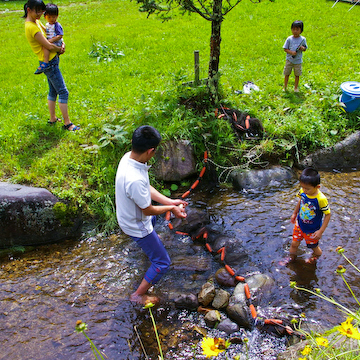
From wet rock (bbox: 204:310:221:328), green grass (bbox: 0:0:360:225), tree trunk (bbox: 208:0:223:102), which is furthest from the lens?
tree trunk (bbox: 208:0:223:102)

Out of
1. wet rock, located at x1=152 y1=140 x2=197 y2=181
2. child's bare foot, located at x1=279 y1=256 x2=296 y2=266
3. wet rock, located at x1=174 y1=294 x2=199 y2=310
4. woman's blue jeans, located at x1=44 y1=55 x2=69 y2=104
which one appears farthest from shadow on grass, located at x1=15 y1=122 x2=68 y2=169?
child's bare foot, located at x1=279 y1=256 x2=296 y2=266

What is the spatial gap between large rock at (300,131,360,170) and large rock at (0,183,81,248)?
13.9 ft

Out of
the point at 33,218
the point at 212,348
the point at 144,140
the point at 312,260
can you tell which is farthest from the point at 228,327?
the point at 33,218

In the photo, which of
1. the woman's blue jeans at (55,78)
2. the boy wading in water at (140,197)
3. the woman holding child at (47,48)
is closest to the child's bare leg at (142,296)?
the boy wading in water at (140,197)

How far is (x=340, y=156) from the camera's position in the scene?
5.91m

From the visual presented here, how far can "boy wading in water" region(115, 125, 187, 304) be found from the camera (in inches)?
119

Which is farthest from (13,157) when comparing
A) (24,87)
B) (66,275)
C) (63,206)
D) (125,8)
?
(125,8)

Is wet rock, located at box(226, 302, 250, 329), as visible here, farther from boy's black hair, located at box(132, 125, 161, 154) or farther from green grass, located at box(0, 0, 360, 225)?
green grass, located at box(0, 0, 360, 225)

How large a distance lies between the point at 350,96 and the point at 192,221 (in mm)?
4107

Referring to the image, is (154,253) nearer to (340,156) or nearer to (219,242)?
(219,242)

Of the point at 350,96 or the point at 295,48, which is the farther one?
the point at 295,48

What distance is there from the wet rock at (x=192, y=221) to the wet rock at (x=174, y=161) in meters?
0.86

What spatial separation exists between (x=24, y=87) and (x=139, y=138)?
245 inches

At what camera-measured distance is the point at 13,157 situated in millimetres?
5371
